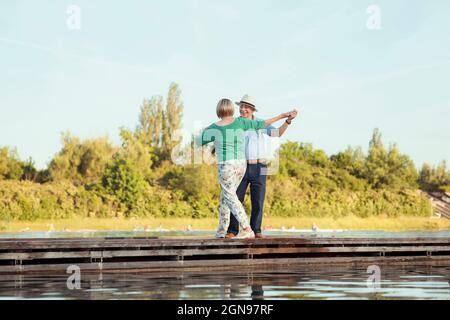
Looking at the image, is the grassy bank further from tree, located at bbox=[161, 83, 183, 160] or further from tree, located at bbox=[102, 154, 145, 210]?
tree, located at bbox=[161, 83, 183, 160]

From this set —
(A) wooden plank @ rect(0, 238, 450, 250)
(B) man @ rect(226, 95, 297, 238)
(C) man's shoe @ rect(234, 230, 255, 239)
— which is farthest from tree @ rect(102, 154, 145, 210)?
(C) man's shoe @ rect(234, 230, 255, 239)

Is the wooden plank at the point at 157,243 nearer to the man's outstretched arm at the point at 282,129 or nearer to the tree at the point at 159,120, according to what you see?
the man's outstretched arm at the point at 282,129

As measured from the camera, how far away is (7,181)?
215ft

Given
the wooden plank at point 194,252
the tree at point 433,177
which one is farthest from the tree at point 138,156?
the wooden plank at point 194,252

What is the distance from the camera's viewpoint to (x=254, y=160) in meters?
13.0

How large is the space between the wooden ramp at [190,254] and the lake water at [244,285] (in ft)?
1.75

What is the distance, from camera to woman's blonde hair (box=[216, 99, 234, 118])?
12.2 m

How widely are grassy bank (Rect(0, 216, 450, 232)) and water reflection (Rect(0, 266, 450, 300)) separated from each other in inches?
1836

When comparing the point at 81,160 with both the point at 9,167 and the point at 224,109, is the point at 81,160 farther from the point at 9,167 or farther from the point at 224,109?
the point at 224,109

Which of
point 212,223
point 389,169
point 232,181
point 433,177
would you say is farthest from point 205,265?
point 433,177

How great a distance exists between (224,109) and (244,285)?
3.45m

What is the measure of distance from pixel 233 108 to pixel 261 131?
78cm

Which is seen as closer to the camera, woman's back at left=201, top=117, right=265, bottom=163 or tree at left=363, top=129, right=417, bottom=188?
woman's back at left=201, top=117, right=265, bottom=163
